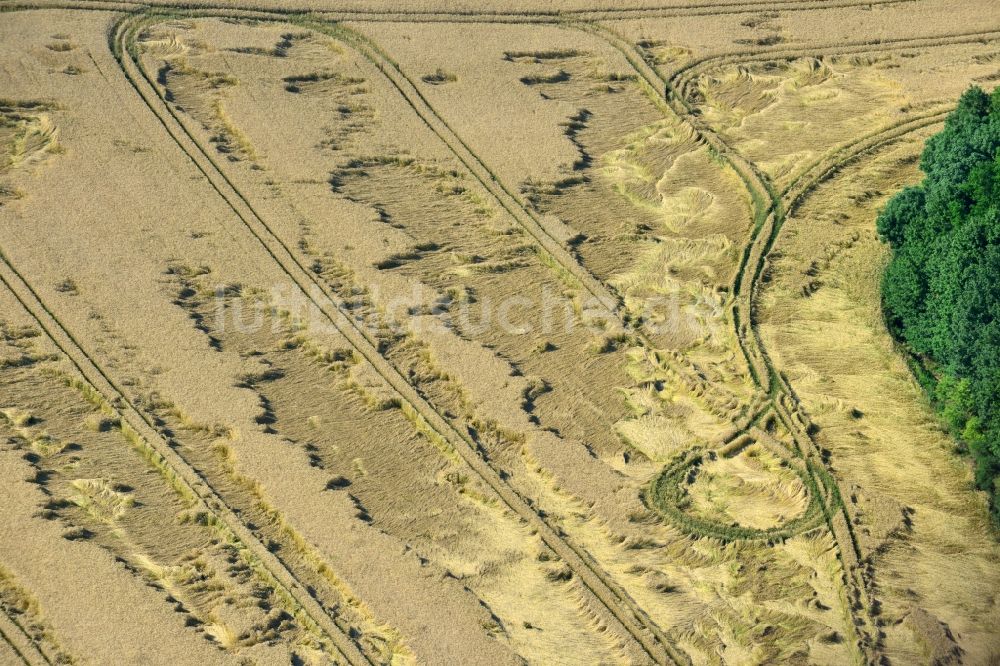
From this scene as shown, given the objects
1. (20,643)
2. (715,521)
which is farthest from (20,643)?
(715,521)

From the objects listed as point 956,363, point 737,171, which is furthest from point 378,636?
point 737,171

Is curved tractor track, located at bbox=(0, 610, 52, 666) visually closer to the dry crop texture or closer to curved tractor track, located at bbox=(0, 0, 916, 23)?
the dry crop texture

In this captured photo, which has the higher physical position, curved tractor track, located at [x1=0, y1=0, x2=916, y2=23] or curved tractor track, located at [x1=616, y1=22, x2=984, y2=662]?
curved tractor track, located at [x1=0, y1=0, x2=916, y2=23]

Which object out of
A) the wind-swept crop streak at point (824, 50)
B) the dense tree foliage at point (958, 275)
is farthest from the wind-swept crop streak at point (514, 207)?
the dense tree foliage at point (958, 275)

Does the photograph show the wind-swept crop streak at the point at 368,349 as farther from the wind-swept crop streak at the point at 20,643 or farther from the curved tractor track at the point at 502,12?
the wind-swept crop streak at the point at 20,643

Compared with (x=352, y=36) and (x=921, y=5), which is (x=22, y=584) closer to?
(x=352, y=36)

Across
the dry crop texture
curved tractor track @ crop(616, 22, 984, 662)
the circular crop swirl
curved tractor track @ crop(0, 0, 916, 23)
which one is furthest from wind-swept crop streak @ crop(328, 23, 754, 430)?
the circular crop swirl
